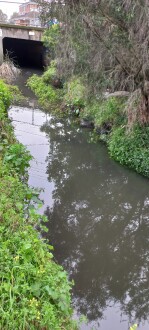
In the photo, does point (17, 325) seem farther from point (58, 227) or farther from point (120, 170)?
point (120, 170)

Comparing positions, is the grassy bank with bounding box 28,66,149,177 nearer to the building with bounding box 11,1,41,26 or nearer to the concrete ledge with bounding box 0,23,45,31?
the concrete ledge with bounding box 0,23,45,31

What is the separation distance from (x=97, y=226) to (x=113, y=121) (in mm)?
5244

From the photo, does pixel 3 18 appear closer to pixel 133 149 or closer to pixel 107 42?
pixel 107 42

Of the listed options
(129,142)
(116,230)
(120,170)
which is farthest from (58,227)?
(129,142)

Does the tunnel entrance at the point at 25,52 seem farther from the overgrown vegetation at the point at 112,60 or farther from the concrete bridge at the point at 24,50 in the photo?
the overgrown vegetation at the point at 112,60

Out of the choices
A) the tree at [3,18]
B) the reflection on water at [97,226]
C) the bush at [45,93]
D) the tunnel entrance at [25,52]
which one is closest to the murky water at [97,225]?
the reflection on water at [97,226]

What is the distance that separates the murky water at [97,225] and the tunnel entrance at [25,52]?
15.1m

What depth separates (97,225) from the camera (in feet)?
22.4

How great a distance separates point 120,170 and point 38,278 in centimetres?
616

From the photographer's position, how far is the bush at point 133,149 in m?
9.05

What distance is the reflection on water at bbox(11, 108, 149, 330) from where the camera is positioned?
5.09 m

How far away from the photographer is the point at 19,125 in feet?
42.2

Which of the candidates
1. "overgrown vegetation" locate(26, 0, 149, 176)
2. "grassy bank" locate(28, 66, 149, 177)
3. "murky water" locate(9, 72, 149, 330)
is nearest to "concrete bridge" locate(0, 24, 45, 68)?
"grassy bank" locate(28, 66, 149, 177)

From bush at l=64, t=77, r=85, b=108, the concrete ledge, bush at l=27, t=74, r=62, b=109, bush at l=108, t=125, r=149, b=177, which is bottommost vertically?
bush at l=108, t=125, r=149, b=177
